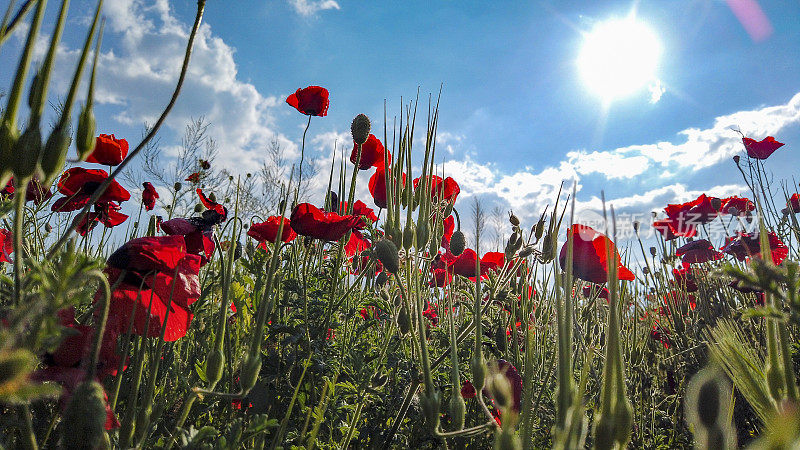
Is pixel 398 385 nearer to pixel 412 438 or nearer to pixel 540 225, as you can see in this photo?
pixel 412 438

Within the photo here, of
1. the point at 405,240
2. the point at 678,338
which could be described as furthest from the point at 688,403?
the point at 678,338

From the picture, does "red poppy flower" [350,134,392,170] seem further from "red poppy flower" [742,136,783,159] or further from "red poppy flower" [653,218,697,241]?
"red poppy flower" [742,136,783,159]

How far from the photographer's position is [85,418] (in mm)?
414

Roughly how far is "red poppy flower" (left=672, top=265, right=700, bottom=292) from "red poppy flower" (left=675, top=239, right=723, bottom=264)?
125 millimetres

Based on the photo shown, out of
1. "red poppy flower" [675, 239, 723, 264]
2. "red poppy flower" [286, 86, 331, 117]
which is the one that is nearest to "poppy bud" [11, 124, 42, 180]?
"red poppy flower" [286, 86, 331, 117]

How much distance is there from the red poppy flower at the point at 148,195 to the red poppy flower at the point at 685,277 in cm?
266

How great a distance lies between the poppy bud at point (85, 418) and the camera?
0.41 metres

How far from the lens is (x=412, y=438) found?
134 centimetres

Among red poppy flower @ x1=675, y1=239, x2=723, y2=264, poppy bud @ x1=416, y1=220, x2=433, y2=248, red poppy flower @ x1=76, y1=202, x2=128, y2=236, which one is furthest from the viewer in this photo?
red poppy flower @ x1=675, y1=239, x2=723, y2=264

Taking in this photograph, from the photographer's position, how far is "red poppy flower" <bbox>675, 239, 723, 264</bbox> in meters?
A: 2.64

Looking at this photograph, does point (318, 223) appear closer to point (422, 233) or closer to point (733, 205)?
Answer: point (422, 233)

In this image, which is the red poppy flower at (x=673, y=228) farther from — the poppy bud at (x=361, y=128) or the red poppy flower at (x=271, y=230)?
the red poppy flower at (x=271, y=230)

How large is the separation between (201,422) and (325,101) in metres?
1.24

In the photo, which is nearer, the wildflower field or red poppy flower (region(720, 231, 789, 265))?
the wildflower field
